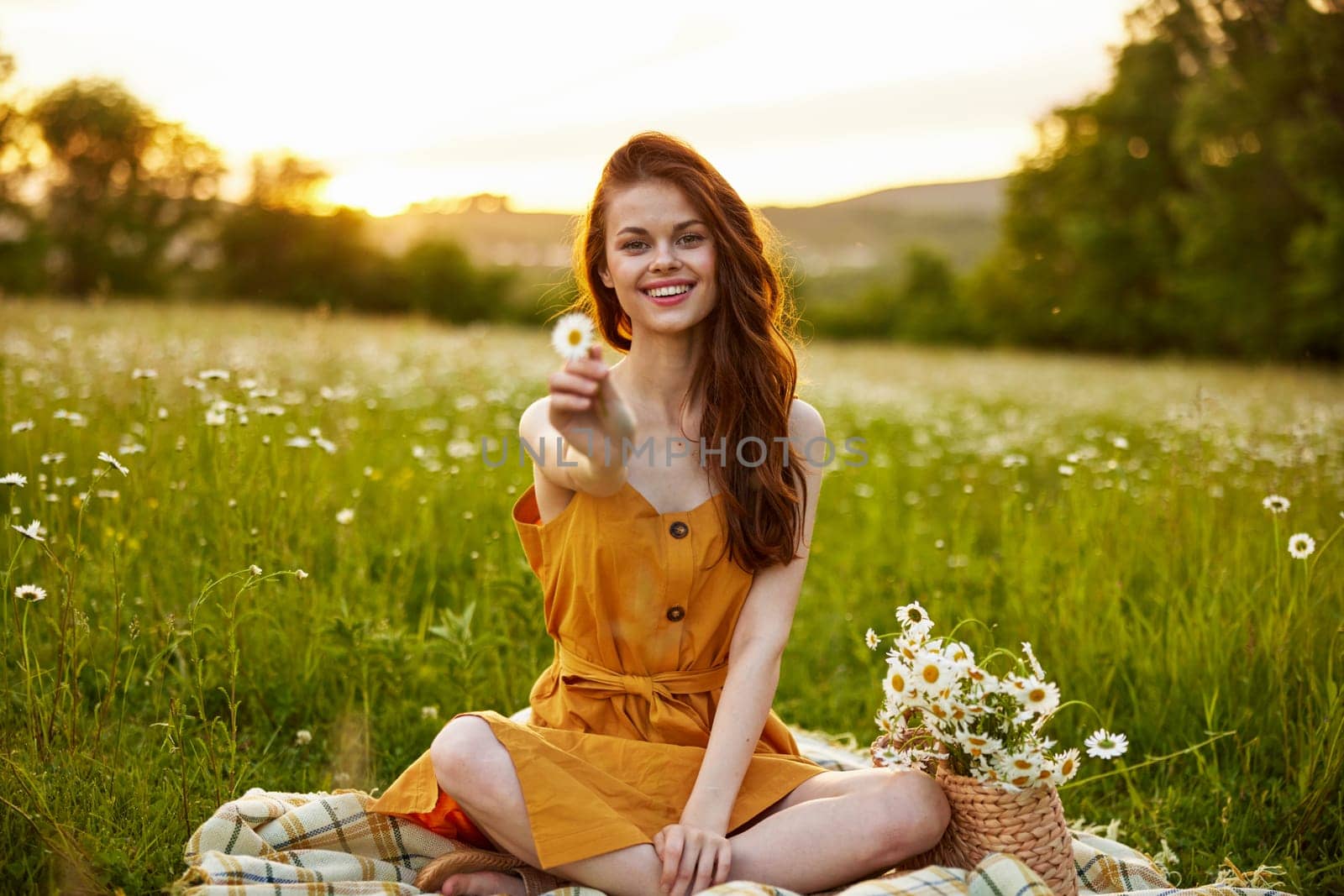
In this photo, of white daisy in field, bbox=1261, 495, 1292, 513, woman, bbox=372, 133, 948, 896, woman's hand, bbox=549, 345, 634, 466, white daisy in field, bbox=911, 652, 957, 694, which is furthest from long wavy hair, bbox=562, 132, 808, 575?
white daisy in field, bbox=1261, 495, 1292, 513

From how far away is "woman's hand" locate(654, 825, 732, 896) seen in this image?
6.81 feet

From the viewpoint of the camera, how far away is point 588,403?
1.81 meters

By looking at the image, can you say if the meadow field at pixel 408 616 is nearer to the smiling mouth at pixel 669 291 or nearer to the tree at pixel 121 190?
the smiling mouth at pixel 669 291

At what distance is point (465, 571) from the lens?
4.05 m

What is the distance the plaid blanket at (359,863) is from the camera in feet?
6.68

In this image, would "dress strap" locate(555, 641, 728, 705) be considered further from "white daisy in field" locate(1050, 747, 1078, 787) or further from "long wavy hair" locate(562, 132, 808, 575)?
"white daisy in field" locate(1050, 747, 1078, 787)

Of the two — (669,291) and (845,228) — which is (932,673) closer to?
(669,291)

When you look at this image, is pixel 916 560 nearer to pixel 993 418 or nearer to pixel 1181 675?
pixel 1181 675

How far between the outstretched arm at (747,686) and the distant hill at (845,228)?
1507 inches

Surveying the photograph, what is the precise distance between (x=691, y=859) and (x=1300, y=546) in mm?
1947

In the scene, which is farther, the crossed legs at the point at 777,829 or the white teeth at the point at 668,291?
the white teeth at the point at 668,291

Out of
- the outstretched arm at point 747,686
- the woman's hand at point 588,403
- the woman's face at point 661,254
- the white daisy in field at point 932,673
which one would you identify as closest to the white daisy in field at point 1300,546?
the white daisy in field at point 932,673

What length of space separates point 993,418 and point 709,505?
253 inches

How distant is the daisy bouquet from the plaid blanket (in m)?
0.19
